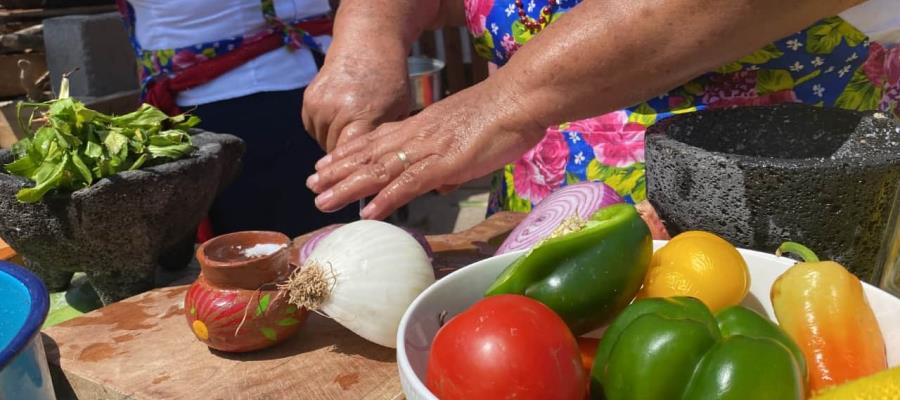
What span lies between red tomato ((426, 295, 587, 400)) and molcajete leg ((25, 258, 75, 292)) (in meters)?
1.00

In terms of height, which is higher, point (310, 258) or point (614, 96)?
point (614, 96)

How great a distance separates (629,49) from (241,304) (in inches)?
24.0

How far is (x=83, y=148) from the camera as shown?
1.29 metres

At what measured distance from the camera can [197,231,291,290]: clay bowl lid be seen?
1007 millimetres

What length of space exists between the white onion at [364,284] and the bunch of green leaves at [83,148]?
19.0 inches

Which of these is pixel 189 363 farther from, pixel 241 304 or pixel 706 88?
pixel 706 88

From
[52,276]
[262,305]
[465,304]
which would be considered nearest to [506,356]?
[465,304]

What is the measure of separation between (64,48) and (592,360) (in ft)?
9.62

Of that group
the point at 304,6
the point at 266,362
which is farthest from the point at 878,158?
the point at 304,6

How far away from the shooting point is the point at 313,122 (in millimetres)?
1436

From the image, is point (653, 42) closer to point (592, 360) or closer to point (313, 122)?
point (592, 360)

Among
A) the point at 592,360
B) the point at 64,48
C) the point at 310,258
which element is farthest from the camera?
the point at 64,48

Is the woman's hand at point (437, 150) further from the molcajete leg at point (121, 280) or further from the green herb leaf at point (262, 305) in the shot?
the molcajete leg at point (121, 280)

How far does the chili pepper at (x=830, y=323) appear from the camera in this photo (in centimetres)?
65
